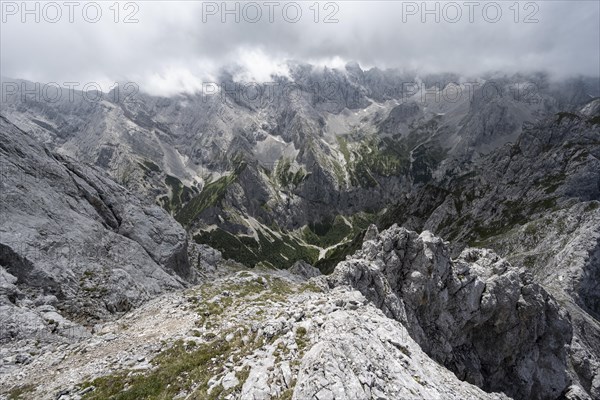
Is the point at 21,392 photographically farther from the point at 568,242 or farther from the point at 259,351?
the point at 568,242

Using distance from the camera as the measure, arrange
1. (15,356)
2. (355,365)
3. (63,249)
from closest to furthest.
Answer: (355,365)
(15,356)
(63,249)

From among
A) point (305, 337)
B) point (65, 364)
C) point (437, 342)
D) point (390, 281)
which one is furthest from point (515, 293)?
point (65, 364)

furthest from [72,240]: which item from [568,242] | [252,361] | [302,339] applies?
[568,242]

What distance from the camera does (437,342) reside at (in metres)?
57.7

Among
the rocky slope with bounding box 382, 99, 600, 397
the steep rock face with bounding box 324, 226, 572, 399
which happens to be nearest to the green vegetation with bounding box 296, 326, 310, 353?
the steep rock face with bounding box 324, 226, 572, 399

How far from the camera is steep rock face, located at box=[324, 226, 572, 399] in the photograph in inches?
2320

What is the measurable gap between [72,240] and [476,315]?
67374 mm

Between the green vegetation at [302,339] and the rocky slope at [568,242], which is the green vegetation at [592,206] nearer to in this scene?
the rocky slope at [568,242]

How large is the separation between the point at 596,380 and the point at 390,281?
54.0 m

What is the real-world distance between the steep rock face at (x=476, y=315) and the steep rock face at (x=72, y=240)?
115ft

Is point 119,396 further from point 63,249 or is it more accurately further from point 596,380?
point 596,380

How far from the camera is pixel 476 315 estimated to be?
62750 mm

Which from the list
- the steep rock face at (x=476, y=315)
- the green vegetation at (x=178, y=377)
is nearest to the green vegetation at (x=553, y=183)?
the steep rock face at (x=476, y=315)

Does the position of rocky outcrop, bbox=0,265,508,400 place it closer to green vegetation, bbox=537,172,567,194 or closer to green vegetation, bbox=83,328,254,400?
green vegetation, bbox=83,328,254,400
